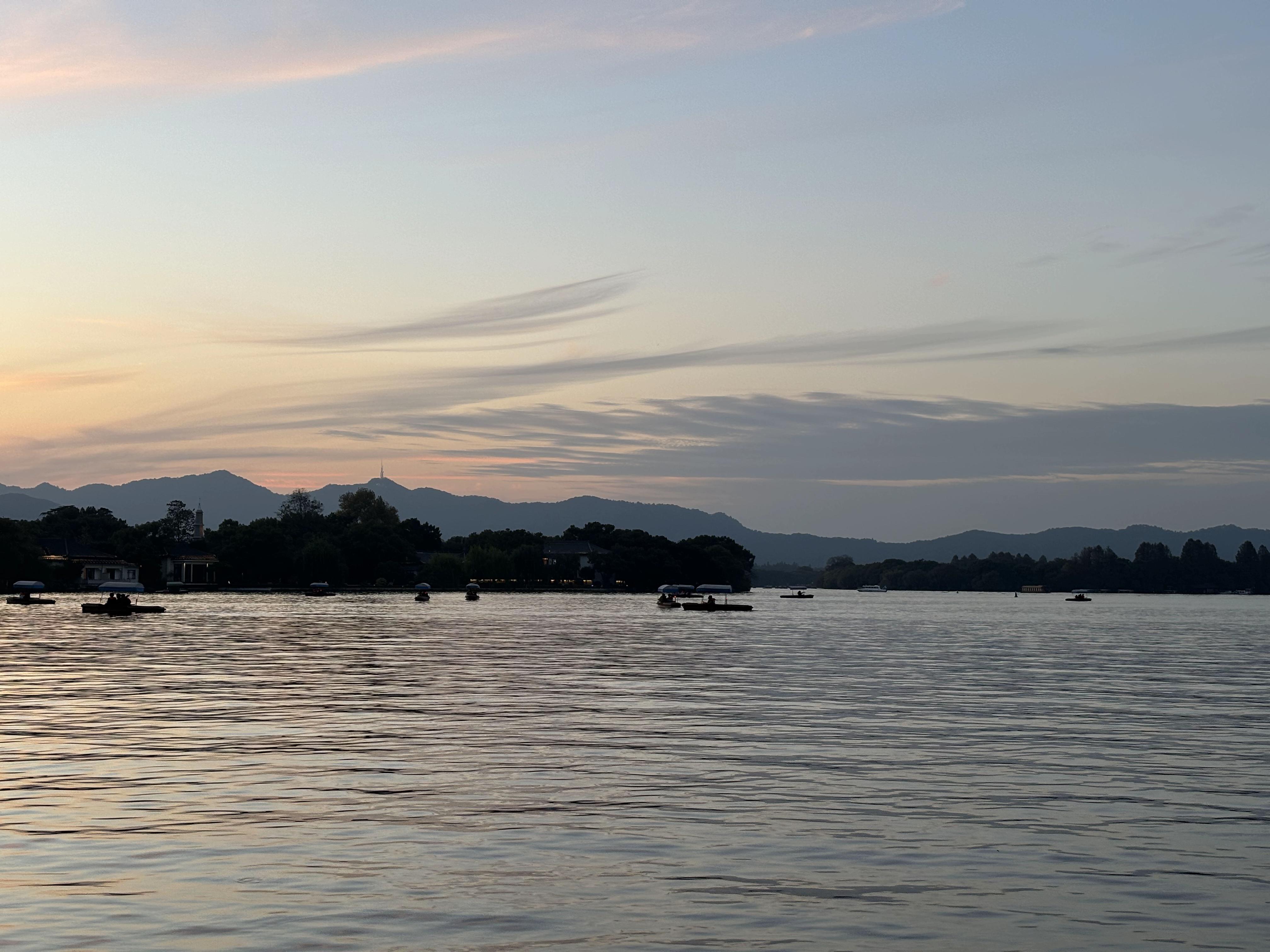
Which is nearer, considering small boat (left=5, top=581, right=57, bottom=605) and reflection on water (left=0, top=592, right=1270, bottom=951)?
reflection on water (left=0, top=592, right=1270, bottom=951)

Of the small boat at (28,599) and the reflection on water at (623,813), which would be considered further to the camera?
the small boat at (28,599)

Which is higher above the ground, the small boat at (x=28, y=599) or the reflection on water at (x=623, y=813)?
the reflection on water at (x=623, y=813)

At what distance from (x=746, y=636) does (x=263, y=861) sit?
317ft

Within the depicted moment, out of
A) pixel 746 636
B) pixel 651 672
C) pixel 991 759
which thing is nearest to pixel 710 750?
pixel 991 759

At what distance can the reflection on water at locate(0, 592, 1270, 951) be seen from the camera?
1769 cm

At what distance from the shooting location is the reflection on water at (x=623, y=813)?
17.7 m

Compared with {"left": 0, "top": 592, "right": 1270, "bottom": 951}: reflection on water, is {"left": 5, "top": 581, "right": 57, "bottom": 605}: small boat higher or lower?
lower

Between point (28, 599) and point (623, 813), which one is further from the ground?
point (623, 813)

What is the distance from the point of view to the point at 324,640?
309 ft

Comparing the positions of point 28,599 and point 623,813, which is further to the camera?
point 28,599

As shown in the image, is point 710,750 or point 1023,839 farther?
point 710,750

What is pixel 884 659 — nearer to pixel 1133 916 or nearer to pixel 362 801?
pixel 362 801

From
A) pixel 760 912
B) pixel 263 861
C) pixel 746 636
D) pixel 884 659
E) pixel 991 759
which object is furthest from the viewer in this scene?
pixel 746 636

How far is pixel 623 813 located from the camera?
84.9 feet
